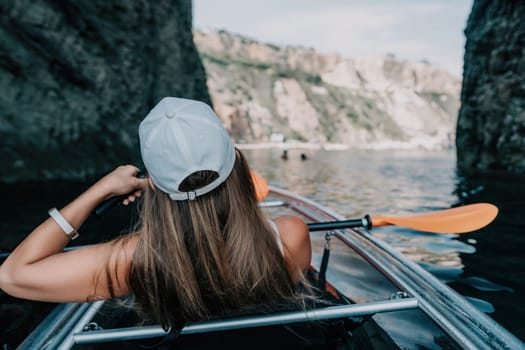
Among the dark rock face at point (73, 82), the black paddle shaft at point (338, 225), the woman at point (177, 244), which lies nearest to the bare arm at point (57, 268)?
the woman at point (177, 244)

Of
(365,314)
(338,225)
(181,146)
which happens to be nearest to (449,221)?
(338,225)

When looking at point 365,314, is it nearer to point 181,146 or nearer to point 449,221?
point 181,146

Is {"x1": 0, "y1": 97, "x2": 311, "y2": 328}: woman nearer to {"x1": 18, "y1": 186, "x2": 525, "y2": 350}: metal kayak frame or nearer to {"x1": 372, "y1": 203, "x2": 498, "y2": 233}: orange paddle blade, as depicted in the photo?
{"x1": 18, "y1": 186, "x2": 525, "y2": 350}: metal kayak frame

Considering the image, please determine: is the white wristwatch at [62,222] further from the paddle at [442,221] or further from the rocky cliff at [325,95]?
the rocky cliff at [325,95]

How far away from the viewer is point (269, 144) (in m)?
61.1

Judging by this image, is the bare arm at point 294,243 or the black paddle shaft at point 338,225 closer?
the bare arm at point 294,243

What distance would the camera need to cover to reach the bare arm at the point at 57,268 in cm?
115

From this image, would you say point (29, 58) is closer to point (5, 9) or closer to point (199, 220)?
point (5, 9)

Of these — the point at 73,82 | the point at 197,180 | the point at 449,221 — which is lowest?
the point at 449,221

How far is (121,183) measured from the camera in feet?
4.68

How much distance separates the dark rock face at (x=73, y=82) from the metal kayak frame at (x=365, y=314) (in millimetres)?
11308

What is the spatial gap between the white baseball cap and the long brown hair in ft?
0.12

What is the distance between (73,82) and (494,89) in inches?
629

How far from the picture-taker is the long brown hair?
1.20 metres
